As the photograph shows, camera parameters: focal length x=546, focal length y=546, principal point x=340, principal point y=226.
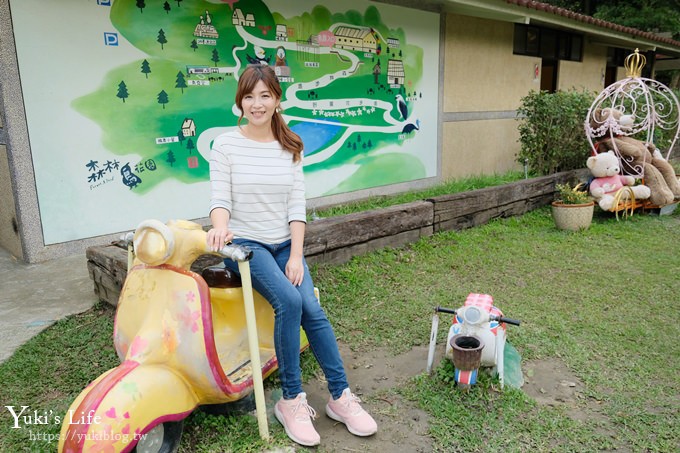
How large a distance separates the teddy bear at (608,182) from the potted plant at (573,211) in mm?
439

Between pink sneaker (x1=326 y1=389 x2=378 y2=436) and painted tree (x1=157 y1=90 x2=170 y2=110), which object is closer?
pink sneaker (x1=326 y1=389 x2=378 y2=436)

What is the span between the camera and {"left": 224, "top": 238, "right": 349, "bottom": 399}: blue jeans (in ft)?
7.48

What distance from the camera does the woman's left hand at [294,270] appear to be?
2393 millimetres

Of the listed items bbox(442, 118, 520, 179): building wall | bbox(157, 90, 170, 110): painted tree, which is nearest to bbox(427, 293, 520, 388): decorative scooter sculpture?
bbox(157, 90, 170, 110): painted tree

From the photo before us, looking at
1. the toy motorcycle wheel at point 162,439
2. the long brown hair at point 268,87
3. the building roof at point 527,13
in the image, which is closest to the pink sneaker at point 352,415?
the toy motorcycle wheel at point 162,439

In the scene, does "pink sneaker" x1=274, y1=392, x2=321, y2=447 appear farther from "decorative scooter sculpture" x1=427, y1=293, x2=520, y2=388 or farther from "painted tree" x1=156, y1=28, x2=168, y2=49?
"painted tree" x1=156, y1=28, x2=168, y2=49

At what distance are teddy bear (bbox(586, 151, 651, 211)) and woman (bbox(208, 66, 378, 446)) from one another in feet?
16.1

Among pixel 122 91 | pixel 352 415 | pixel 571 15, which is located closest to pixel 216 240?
pixel 352 415

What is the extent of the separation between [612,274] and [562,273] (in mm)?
399

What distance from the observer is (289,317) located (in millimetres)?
2283

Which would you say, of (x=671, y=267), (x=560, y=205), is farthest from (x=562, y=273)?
(x=560, y=205)

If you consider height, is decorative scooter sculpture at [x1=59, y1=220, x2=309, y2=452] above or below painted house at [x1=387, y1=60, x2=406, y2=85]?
below

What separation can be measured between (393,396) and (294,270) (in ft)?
2.78

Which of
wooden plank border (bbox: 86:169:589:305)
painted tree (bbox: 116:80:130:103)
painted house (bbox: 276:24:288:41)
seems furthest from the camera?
painted house (bbox: 276:24:288:41)
